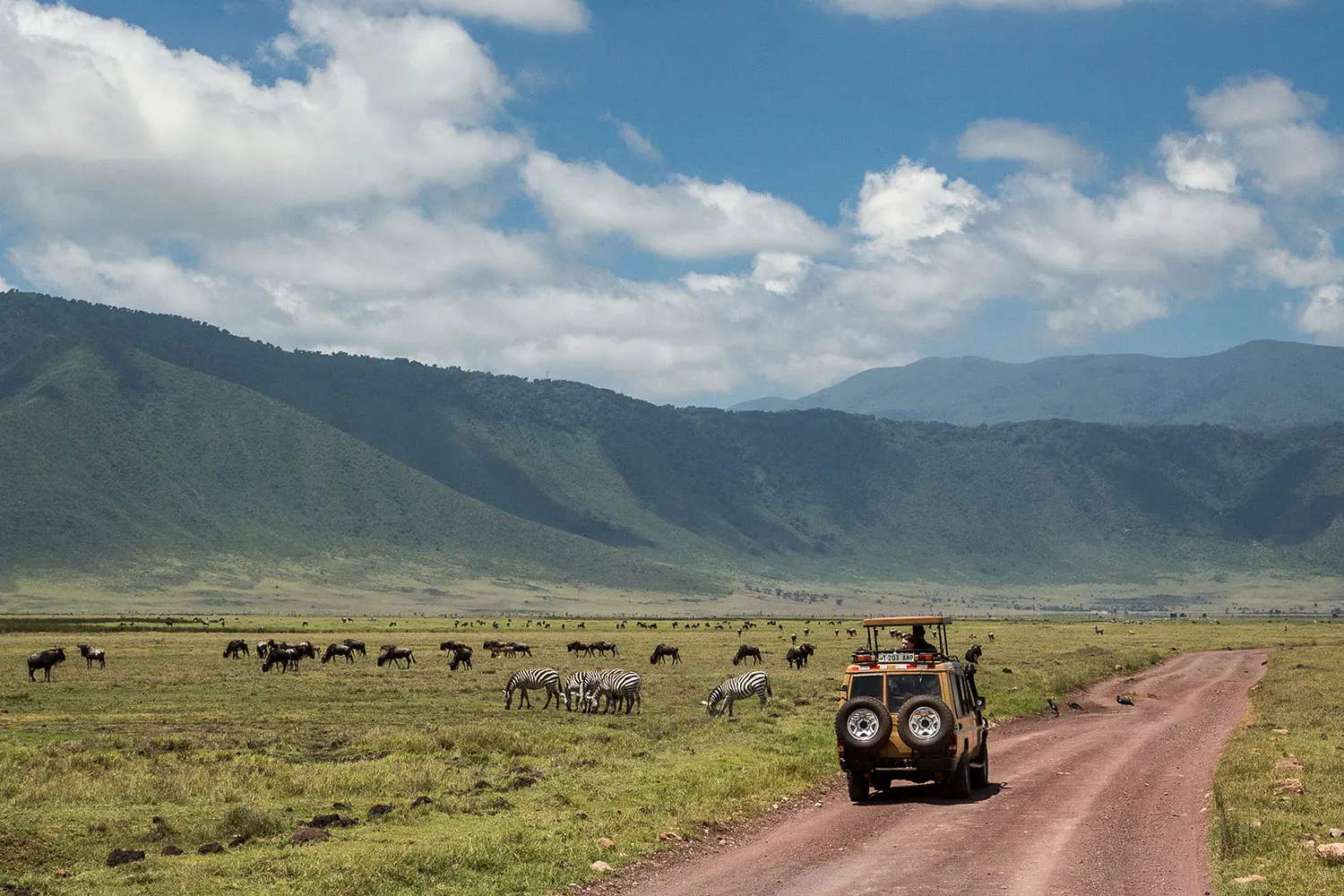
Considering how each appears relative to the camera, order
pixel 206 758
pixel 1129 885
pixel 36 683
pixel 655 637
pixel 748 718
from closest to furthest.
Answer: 1. pixel 1129 885
2. pixel 206 758
3. pixel 748 718
4. pixel 36 683
5. pixel 655 637

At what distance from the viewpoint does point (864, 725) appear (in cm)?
2319

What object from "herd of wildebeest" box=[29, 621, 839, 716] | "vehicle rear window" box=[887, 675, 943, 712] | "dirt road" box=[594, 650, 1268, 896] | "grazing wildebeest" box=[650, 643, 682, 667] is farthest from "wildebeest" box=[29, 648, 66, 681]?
"vehicle rear window" box=[887, 675, 943, 712]

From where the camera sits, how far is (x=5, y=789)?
24.7m

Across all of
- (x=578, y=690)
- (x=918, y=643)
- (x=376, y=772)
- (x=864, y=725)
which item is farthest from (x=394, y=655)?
(x=864, y=725)

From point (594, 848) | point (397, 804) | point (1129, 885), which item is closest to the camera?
point (1129, 885)

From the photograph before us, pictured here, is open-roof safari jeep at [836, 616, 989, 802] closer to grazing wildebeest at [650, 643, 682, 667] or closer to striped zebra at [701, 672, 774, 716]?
striped zebra at [701, 672, 774, 716]

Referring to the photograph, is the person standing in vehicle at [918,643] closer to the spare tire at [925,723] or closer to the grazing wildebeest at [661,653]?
the spare tire at [925,723]

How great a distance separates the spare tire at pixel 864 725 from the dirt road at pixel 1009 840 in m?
1.12

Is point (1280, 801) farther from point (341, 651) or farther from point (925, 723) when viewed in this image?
point (341, 651)

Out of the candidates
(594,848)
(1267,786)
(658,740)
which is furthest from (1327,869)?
(658,740)

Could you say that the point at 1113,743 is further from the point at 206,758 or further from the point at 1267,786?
the point at 206,758

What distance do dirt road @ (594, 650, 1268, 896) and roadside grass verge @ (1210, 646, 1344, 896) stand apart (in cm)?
42

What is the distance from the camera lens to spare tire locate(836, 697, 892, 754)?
23047mm

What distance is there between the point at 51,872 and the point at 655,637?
85.0 m
